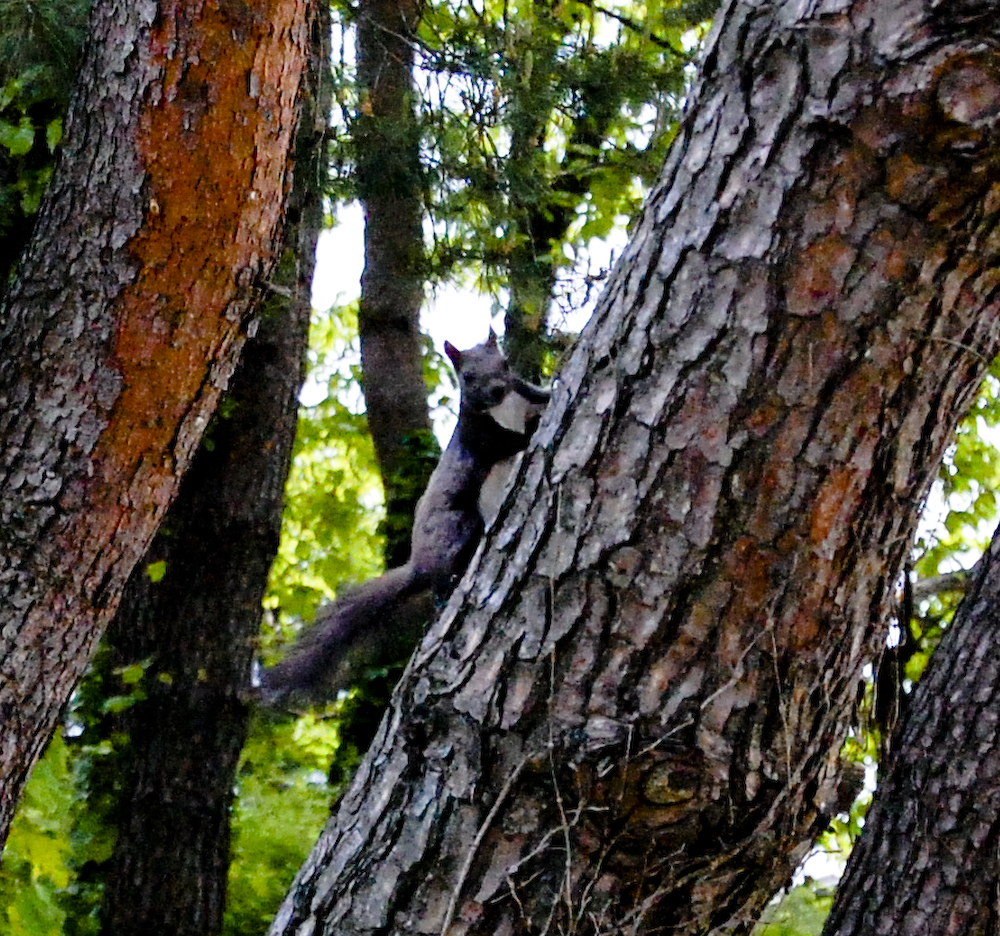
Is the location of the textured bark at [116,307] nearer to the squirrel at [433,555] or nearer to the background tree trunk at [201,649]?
the squirrel at [433,555]

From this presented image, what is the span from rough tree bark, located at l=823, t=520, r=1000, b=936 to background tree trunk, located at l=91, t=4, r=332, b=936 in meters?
2.65

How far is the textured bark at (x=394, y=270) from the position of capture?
3.90m

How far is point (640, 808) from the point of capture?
58.3 inches

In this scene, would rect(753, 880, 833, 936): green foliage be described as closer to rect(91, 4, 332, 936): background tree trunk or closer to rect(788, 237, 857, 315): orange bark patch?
rect(91, 4, 332, 936): background tree trunk

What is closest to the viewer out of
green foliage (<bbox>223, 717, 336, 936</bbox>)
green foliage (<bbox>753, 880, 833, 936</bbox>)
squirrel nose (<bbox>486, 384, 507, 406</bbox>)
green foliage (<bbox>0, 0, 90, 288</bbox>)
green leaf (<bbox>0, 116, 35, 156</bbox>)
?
green foliage (<bbox>0, 0, 90, 288</bbox>)

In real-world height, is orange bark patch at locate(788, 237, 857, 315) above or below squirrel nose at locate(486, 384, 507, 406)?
below

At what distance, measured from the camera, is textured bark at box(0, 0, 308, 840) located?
7.75ft

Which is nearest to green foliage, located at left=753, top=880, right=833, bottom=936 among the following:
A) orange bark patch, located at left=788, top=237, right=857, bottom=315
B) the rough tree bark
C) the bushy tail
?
the rough tree bark

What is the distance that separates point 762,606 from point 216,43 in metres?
1.66

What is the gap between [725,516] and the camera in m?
1.46

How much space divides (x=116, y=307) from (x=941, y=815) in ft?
6.99

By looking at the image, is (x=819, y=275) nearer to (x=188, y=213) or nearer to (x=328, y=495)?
(x=188, y=213)

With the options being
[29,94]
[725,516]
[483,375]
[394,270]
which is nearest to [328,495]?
[394,270]

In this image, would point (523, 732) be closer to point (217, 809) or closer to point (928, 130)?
point (928, 130)
